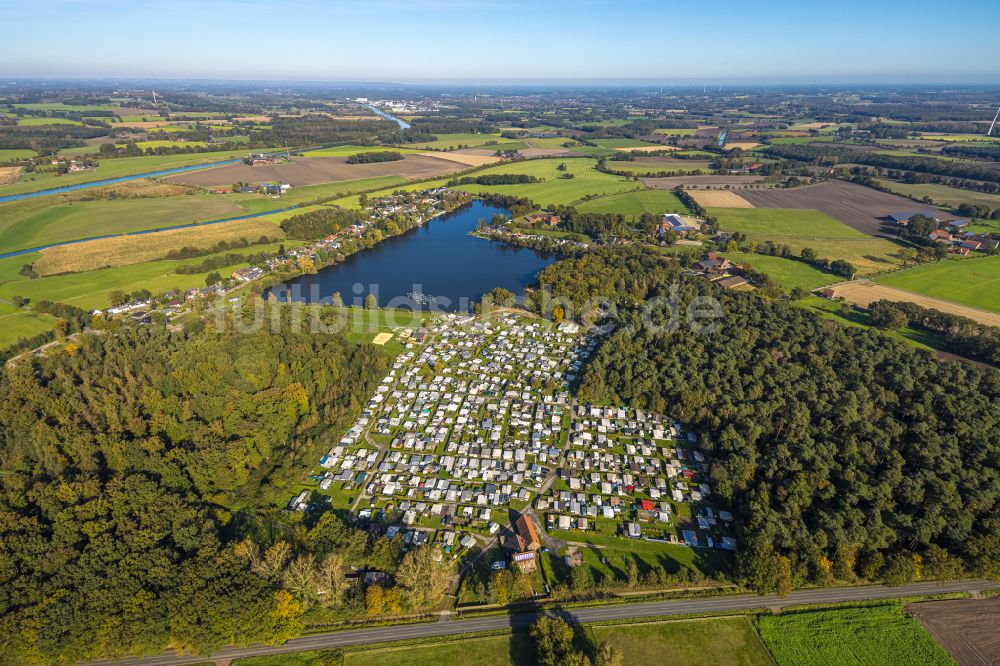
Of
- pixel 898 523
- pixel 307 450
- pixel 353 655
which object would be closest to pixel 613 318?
pixel 898 523

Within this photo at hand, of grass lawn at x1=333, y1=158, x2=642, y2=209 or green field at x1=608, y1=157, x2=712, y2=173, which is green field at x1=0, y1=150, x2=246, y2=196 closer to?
grass lawn at x1=333, y1=158, x2=642, y2=209

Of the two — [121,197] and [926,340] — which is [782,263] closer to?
[926,340]

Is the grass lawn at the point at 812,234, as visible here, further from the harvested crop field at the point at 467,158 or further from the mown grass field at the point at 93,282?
the mown grass field at the point at 93,282

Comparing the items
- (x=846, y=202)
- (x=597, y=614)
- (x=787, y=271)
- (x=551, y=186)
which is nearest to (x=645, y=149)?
(x=551, y=186)

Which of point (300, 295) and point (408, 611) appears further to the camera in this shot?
point (300, 295)

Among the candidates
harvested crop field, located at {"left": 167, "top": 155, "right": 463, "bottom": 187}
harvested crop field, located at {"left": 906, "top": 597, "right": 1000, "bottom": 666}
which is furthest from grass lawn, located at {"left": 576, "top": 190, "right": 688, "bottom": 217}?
harvested crop field, located at {"left": 906, "top": 597, "right": 1000, "bottom": 666}

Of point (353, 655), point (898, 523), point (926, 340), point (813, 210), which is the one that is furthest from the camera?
point (813, 210)

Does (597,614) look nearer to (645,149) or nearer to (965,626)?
(965,626)
